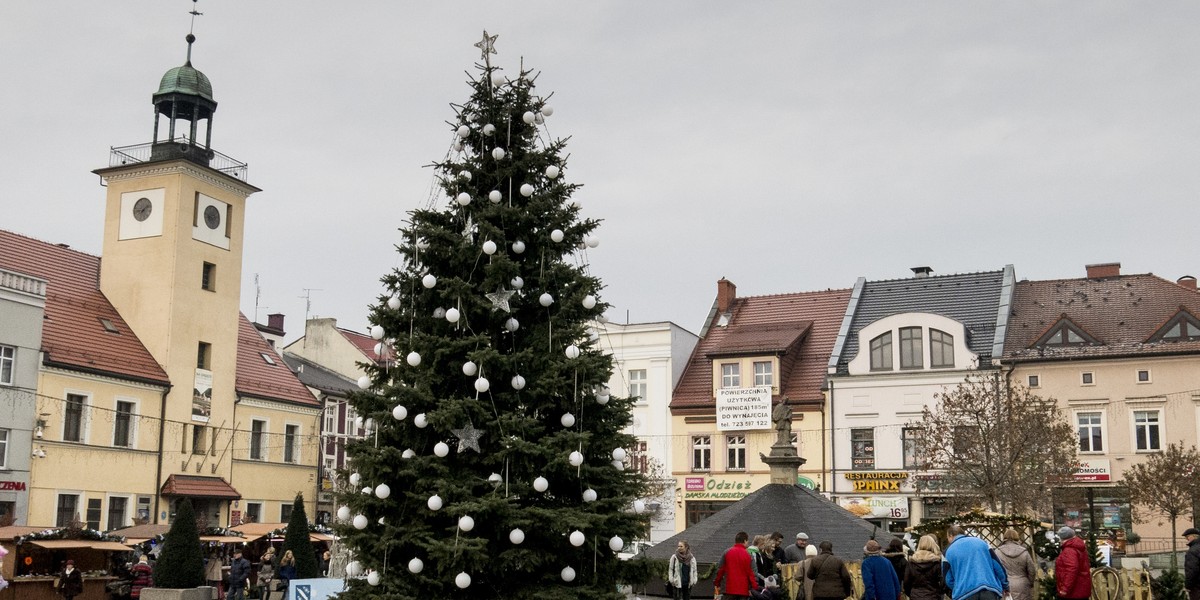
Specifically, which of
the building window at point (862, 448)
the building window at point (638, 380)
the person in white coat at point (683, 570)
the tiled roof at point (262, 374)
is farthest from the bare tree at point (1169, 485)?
the tiled roof at point (262, 374)

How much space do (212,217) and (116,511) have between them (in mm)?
11877

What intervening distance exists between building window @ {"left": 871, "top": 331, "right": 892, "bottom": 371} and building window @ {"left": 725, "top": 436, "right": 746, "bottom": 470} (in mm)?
5737

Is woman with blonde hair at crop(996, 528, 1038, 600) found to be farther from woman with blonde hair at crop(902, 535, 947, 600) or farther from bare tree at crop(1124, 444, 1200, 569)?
bare tree at crop(1124, 444, 1200, 569)

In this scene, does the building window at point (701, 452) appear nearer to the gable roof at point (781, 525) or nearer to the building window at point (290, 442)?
the building window at point (290, 442)

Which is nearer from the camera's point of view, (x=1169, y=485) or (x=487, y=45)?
(x=487, y=45)

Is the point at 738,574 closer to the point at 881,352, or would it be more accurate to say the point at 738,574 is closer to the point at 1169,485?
the point at 1169,485

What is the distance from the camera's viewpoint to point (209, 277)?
4738cm

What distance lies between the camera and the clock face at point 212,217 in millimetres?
46969

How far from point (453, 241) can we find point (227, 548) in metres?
28.0

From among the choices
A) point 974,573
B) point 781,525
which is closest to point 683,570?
point 781,525

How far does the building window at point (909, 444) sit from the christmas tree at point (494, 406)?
99.4 ft

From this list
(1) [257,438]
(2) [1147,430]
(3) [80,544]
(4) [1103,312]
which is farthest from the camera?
(1) [257,438]

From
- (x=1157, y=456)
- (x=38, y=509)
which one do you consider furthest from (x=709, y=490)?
(x=38, y=509)

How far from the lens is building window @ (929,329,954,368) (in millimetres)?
44500
